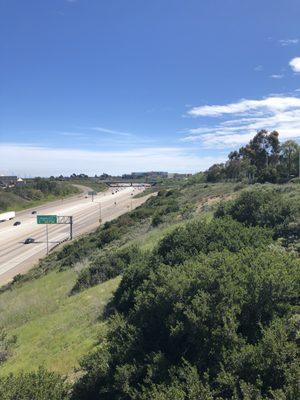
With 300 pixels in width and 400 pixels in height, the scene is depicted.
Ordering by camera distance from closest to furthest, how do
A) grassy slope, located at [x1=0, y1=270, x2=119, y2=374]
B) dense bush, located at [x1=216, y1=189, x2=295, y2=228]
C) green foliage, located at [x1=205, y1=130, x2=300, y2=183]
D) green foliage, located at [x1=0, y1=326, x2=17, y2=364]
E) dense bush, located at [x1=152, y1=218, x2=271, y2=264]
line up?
1. grassy slope, located at [x1=0, y1=270, x2=119, y2=374]
2. green foliage, located at [x1=0, y1=326, x2=17, y2=364]
3. dense bush, located at [x1=152, y1=218, x2=271, y2=264]
4. dense bush, located at [x1=216, y1=189, x2=295, y2=228]
5. green foliage, located at [x1=205, y1=130, x2=300, y2=183]

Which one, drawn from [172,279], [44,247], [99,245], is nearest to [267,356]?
[172,279]

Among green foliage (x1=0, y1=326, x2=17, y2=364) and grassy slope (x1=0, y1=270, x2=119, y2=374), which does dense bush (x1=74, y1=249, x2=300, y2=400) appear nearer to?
grassy slope (x1=0, y1=270, x2=119, y2=374)

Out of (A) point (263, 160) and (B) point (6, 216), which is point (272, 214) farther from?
(B) point (6, 216)

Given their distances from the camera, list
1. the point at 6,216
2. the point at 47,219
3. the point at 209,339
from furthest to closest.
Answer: the point at 6,216 → the point at 47,219 → the point at 209,339

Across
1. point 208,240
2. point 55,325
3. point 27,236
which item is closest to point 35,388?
point 55,325

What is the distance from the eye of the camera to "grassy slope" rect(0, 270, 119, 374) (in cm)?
1264

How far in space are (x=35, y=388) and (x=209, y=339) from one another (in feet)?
11.6

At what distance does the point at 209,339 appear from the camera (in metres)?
8.70

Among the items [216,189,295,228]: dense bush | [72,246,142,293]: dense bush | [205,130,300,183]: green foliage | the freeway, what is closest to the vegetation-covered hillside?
[216,189,295,228]: dense bush

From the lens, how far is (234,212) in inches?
885

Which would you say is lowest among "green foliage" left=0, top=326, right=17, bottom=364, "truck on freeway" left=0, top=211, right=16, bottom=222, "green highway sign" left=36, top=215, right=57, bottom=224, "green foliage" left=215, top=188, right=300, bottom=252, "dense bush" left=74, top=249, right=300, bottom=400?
"truck on freeway" left=0, top=211, right=16, bottom=222

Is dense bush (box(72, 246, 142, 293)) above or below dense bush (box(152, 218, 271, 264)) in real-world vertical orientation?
below

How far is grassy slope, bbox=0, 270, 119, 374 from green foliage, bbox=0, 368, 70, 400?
6.98ft

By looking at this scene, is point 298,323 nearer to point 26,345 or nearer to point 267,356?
point 267,356
